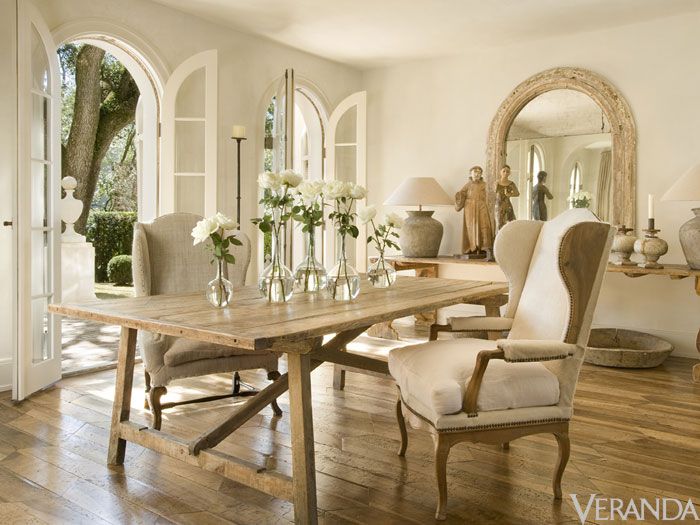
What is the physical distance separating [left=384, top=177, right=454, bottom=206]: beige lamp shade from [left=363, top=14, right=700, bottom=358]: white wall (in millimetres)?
424

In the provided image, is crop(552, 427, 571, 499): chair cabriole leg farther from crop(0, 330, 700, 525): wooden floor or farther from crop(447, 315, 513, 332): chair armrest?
crop(447, 315, 513, 332): chair armrest

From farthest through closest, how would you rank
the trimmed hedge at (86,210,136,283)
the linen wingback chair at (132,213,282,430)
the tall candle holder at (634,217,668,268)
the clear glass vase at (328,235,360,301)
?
the trimmed hedge at (86,210,136,283), the tall candle holder at (634,217,668,268), the linen wingback chair at (132,213,282,430), the clear glass vase at (328,235,360,301)

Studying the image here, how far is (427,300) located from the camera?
2.71 m

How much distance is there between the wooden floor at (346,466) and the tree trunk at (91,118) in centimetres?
529

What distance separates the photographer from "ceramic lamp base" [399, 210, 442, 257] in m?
5.88

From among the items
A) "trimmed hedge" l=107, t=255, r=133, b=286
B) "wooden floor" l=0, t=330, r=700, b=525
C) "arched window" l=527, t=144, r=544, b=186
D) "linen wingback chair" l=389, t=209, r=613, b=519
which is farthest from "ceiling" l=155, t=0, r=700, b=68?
"trimmed hedge" l=107, t=255, r=133, b=286

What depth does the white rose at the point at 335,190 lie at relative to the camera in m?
2.69

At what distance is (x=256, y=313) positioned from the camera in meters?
2.30

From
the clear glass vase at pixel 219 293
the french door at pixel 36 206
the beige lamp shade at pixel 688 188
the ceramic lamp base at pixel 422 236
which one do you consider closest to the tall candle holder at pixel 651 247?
the beige lamp shade at pixel 688 188

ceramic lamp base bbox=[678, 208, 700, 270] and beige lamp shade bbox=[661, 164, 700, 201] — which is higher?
beige lamp shade bbox=[661, 164, 700, 201]

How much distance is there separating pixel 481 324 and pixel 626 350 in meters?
2.16

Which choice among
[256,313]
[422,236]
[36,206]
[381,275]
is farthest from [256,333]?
[422,236]

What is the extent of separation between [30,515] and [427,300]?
168 centimetres

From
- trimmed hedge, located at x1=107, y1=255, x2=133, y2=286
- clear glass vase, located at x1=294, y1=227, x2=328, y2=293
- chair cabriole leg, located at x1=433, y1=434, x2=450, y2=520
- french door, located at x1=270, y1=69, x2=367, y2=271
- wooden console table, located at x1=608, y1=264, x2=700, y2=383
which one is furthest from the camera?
trimmed hedge, located at x1=107, y1=255, x2=133, y2=286
